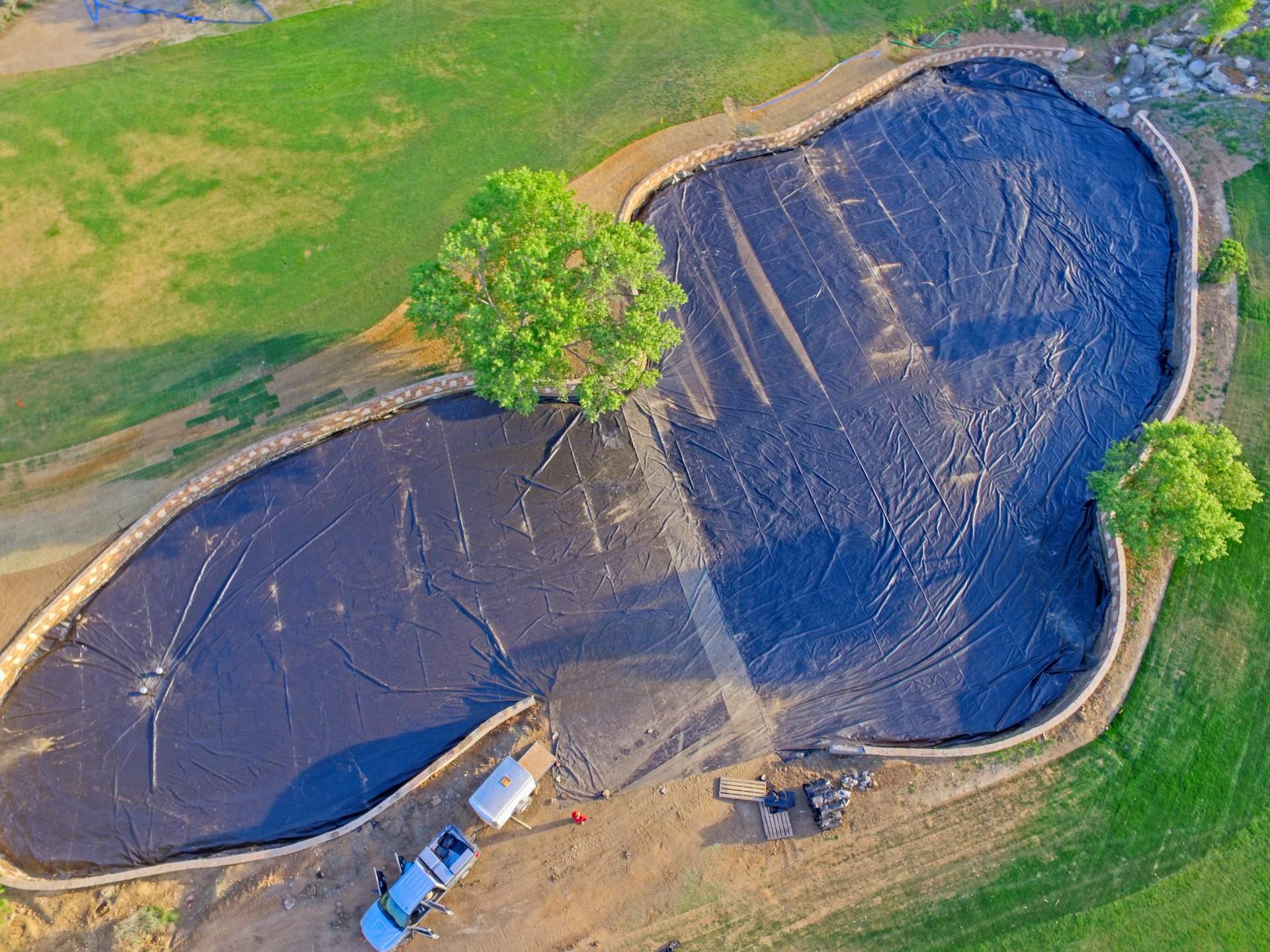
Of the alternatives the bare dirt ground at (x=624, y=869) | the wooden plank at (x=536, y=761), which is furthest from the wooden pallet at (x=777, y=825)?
the wooden plank at (x=536, y=761)

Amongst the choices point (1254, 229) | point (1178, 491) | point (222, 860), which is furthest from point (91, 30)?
point (1254, 229)

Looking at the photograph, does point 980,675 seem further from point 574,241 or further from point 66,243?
point 66,243

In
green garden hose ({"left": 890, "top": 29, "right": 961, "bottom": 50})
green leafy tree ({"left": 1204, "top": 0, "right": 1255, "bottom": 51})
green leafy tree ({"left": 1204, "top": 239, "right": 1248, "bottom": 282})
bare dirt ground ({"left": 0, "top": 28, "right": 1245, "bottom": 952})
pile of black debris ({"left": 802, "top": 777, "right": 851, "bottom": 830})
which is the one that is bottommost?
bare dirt ground ({"left": 0, "top": 28, "right": 1245, "bottom": 952})

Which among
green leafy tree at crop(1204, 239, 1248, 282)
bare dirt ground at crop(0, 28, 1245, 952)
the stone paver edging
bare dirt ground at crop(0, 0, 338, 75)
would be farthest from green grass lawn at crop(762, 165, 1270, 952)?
bare dirt ground at crop(0, 0, 338, 75)

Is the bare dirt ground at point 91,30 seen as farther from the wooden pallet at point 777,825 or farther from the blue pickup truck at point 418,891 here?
the wooden pallet at point 777,825

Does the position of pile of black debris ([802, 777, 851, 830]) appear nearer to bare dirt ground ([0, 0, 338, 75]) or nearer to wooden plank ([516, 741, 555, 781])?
wooden plank ([516, 741, 555, 781])

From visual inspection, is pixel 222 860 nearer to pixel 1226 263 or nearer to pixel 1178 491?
pixel 1178 491
